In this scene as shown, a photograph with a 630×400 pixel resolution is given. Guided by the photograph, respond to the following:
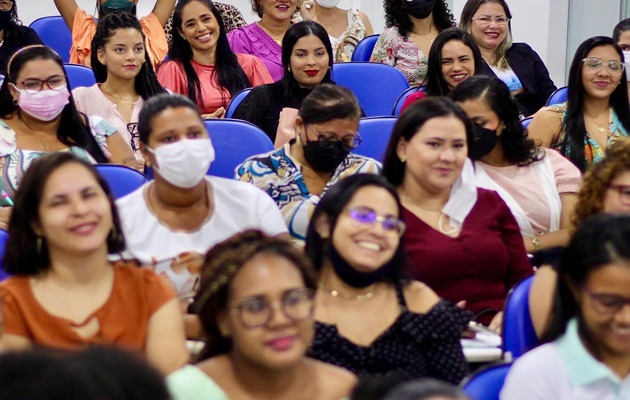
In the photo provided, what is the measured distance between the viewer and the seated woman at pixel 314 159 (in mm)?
3545

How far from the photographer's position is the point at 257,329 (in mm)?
2002

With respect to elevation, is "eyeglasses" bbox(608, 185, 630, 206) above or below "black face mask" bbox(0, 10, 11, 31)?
below

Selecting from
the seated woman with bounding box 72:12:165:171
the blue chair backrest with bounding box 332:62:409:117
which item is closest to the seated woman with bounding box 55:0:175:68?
the seated woman with bounding box 72:12:165:171

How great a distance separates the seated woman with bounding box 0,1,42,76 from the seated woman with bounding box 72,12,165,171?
29.6 inches

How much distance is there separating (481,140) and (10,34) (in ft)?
9.07

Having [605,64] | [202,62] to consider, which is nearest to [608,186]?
[605,64]

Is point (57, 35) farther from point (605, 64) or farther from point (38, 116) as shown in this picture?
point (605, 64)

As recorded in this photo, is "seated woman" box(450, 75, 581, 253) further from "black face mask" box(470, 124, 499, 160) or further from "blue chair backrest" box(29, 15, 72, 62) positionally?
"blue chair backrest" box(29, 15, 72, 62)

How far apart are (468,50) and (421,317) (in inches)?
92.3

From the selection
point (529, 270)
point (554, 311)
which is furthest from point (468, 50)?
point (554, 311)

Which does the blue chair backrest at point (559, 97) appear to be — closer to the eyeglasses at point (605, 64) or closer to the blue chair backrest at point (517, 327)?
the eyeglasses at point (605, 64)

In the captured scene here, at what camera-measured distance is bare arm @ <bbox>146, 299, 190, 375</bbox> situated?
2383mm

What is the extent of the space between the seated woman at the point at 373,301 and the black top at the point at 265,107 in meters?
1.95

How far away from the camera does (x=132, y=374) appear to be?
128 cm
